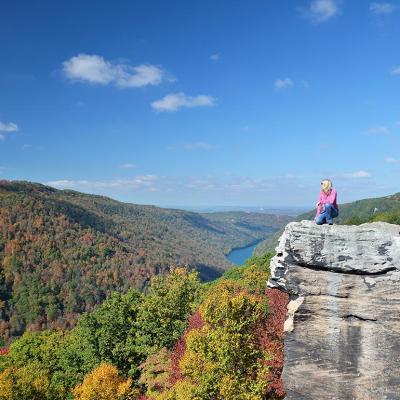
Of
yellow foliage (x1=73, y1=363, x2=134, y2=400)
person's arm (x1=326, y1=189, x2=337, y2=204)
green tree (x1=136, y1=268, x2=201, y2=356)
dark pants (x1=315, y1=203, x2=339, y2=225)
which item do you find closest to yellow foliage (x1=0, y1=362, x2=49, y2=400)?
yellow foliage (x1=73, y1=363, x2=134, y2=400)

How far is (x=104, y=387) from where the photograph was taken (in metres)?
36.6

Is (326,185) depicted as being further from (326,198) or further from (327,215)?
(327,215)

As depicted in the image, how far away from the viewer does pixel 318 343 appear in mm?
15891

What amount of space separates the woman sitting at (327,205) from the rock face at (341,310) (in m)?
0.69

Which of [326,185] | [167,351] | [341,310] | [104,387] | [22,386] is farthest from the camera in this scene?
[167,351]

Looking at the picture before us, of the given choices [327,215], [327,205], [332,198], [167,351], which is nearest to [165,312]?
[167,351]

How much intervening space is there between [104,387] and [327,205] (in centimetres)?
3007

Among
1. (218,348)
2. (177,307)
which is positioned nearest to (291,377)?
(218,348)

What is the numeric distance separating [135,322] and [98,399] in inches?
385

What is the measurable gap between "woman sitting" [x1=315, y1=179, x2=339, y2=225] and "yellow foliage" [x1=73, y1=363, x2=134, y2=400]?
96.1 feet

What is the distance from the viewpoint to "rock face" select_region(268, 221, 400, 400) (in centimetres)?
1501

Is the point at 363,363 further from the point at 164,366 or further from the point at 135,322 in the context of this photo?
the point at 135,322

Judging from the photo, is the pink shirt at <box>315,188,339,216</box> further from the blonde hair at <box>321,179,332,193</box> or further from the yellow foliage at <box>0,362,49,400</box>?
the yellow foliage at <box>0,362,49,400</box>

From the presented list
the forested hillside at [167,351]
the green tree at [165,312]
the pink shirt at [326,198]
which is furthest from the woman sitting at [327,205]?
the green tree at [165,312]
